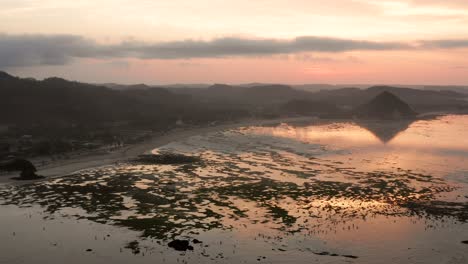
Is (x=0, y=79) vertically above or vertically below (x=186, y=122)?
above

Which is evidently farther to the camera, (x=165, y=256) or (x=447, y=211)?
(x=447, y=211)

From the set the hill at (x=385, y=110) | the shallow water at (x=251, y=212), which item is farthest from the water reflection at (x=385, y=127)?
the shallow water at (x=251, y=212)

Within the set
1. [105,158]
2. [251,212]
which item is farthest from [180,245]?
[105,158]

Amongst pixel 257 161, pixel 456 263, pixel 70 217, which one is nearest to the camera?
pixel 456 263

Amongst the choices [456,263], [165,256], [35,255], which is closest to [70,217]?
[35,255]

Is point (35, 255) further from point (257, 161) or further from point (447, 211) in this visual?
point (257, 161)

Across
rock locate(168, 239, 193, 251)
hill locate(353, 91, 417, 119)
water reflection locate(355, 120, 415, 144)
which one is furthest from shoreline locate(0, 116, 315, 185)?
hill locate(353, 91, 417, 119)

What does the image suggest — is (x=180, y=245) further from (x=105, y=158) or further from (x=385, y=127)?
(x=385, y=127)
